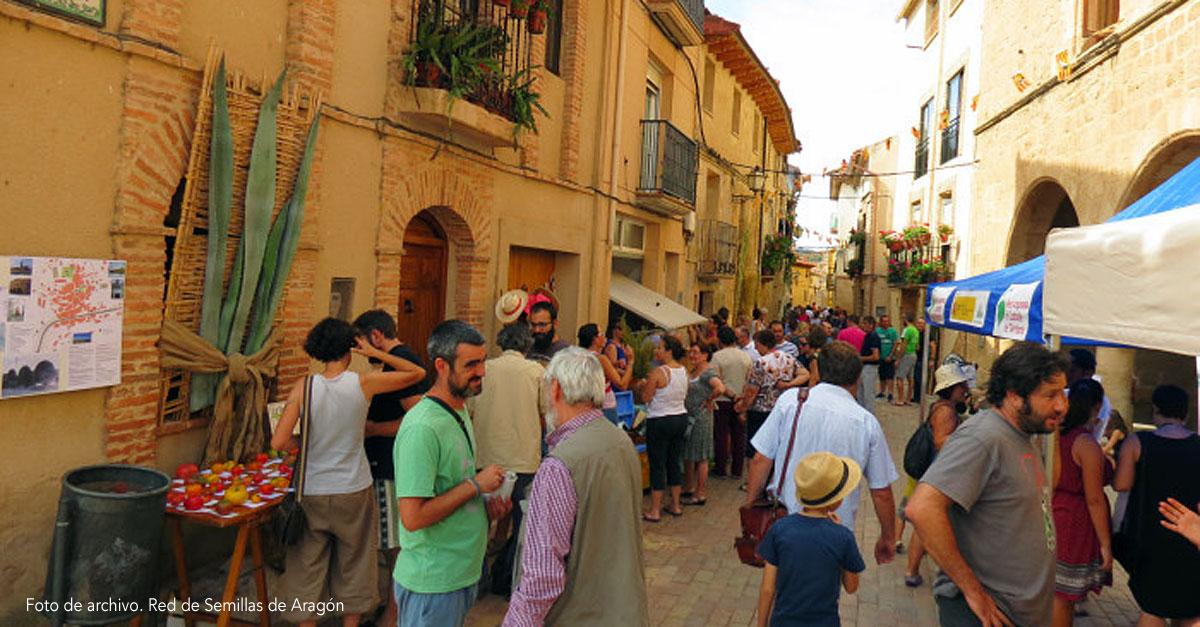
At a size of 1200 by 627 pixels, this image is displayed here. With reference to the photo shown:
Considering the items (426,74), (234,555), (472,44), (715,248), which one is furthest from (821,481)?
(715,248)

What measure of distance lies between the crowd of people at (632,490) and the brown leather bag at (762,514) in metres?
0.03

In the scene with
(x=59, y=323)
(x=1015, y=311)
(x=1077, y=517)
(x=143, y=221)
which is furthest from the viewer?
(x=1015, y=311)

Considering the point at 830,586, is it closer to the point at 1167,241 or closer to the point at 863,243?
the point at 1167,241

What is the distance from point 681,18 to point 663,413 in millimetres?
8556

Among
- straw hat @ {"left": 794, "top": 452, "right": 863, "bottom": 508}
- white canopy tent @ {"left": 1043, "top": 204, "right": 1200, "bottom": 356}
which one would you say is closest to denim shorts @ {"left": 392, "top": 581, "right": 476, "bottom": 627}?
straw hat @ {"left": 794, "top": 452, "right": 863, "bottom": 508}

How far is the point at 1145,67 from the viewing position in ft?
27.3

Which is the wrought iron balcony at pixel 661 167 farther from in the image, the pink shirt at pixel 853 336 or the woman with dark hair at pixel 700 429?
the woman with dark hair at pixel 700 429

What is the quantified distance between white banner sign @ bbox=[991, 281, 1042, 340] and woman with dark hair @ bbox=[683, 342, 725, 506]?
281cm

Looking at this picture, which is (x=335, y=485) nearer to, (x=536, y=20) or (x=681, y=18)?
(x=536, y=20)

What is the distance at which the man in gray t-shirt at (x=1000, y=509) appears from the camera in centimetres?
283

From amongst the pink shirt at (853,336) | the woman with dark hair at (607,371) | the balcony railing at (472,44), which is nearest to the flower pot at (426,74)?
the balcony railing at (472,44)

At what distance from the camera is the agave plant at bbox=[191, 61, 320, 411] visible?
4.95m

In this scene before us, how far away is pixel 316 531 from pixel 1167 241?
4328 mm

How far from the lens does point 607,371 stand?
21.5ft
